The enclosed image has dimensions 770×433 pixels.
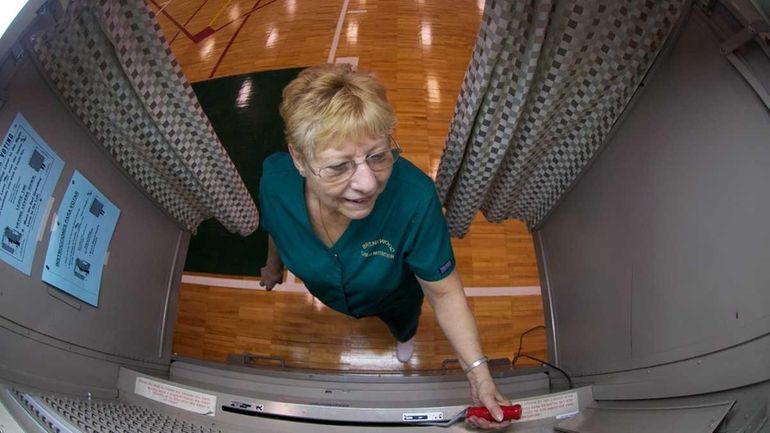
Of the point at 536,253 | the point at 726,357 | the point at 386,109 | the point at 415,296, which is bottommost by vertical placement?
the point at 536,253

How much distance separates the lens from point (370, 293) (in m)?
1.03

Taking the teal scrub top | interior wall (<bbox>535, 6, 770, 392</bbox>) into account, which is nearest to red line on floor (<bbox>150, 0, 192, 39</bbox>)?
the teal scrub top

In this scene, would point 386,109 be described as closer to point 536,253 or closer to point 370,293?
point 370,293

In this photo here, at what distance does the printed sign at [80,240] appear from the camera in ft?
2.84

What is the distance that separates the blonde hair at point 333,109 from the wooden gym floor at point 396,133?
2.93 ft

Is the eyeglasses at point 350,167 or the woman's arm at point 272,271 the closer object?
the eyeglasses at point 350,167

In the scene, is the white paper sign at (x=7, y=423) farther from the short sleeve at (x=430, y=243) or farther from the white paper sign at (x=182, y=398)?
the short sleeve at (x=430, y=243)

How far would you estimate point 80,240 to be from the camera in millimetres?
943

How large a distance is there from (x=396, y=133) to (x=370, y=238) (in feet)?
2.80

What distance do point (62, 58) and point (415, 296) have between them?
0.94 metres

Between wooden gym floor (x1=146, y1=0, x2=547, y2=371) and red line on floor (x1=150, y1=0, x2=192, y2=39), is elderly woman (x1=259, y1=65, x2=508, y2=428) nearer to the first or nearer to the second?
wooden gym floor (x1=146, y1=0, x2=547, y2=371)

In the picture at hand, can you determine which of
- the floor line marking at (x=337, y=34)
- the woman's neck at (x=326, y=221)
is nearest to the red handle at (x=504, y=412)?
the woman's neck at (x=326, y=221)

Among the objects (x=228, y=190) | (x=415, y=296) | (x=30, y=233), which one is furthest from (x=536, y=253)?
(x=30, y=233)

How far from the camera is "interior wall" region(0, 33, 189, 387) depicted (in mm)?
754
